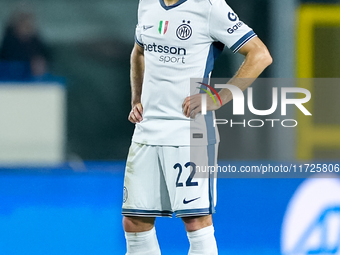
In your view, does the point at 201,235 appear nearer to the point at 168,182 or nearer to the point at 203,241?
the point at 203,241

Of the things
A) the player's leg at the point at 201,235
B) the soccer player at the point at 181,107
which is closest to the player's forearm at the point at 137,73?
the soccer player at the point at 181,107

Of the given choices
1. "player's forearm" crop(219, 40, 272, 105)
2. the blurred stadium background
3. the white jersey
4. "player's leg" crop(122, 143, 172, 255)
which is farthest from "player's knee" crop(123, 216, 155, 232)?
"player's forearm" crop(219, 40, 272, 105)

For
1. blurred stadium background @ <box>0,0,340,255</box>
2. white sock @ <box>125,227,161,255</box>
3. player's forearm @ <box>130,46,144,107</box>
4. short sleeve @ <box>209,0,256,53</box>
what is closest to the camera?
short sleeve @ <box>209,0,256,53</box>

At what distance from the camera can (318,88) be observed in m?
4.27

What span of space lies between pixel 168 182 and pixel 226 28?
1.77ft

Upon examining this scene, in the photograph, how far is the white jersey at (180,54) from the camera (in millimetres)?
1688

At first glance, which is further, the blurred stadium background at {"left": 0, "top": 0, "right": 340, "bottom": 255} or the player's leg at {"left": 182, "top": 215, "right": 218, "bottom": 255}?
the blurred stadium background at {"left": 0, "top": 0, "right": 340, "bottom": 255}

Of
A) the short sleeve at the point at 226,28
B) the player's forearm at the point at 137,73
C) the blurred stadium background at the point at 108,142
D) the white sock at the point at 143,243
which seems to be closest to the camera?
the short sleeve at the point at 226,28

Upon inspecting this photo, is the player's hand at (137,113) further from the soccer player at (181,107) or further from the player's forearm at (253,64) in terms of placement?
the player's forearm at (253,64)

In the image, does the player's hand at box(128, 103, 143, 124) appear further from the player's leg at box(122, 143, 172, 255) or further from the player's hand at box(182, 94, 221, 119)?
the player's hand at box(182, 94, 221, 119)

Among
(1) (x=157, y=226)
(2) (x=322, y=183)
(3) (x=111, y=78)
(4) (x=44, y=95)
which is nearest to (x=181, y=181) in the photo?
(1) (x=157, y=226)

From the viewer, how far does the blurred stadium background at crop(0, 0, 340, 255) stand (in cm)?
220

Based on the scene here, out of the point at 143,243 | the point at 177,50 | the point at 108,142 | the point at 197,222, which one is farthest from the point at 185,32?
the point at 108,142

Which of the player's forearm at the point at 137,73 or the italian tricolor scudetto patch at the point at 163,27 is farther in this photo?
the player's forearm at the point at 137,73
